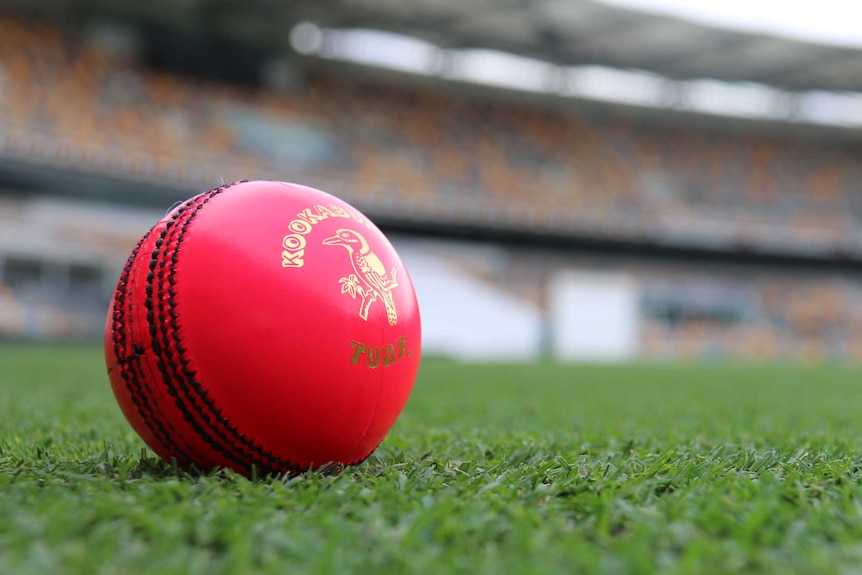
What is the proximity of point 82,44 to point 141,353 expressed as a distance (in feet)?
51.9

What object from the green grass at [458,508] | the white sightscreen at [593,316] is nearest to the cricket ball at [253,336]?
the green grass at [458,508]

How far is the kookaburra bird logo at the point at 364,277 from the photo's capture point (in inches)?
66.9

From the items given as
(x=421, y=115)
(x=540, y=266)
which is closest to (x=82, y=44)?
(x=421, y=115)

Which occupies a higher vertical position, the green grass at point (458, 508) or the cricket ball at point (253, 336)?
the cricket ball at point (253, 336)

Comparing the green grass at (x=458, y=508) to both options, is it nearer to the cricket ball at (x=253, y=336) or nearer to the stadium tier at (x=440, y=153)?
the cricket ball at (x=253, y=336)

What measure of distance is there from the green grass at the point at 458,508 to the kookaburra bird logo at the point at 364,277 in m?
0.41

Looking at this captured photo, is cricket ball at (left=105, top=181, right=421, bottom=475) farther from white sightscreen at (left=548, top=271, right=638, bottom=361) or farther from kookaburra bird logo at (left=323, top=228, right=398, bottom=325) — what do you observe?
white sightscreen at (left=548, top=271, right=638, bottom=361)

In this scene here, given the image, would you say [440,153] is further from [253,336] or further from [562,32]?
[253,336]

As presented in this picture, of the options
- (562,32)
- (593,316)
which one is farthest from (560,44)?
(593,316)

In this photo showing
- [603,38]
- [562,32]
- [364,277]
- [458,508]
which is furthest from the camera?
[603,38]

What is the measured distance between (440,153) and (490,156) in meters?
1.33

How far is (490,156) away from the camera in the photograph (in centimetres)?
1844

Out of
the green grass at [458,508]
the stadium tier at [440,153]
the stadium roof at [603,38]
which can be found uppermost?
the stadium roof at [603,38]

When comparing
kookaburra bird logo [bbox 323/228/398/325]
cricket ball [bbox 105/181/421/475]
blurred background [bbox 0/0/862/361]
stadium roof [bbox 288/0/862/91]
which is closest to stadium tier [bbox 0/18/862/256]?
blurred background [bbox 0/0/862/361]
